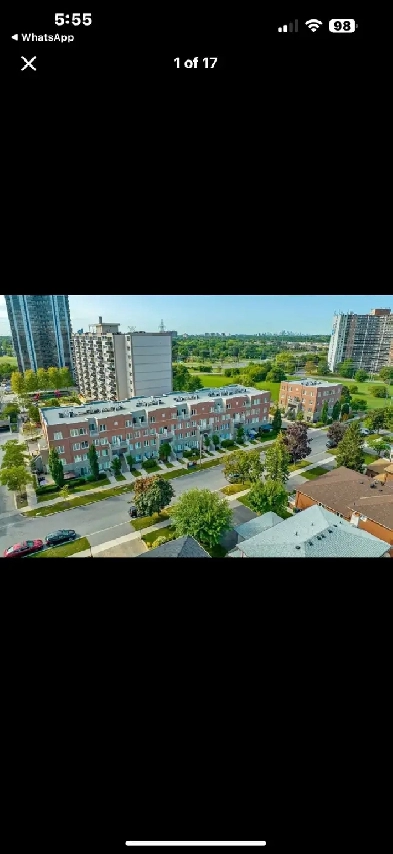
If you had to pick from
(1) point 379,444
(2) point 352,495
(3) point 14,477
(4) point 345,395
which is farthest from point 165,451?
(1) point 379,444

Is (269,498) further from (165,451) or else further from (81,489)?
(81,489)

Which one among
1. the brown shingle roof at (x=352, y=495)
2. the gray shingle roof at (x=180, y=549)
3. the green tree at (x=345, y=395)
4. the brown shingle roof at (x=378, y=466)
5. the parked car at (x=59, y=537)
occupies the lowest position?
the parked car at (x=59, y=537)

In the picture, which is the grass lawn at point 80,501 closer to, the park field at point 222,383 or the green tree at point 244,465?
the green tree at point 244,465

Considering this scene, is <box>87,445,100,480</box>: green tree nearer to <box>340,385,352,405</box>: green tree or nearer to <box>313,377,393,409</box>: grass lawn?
<box>313,377,393,409</box>: grass lawn

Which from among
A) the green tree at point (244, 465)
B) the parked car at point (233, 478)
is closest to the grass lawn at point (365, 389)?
the green tree at point (244, 465)
